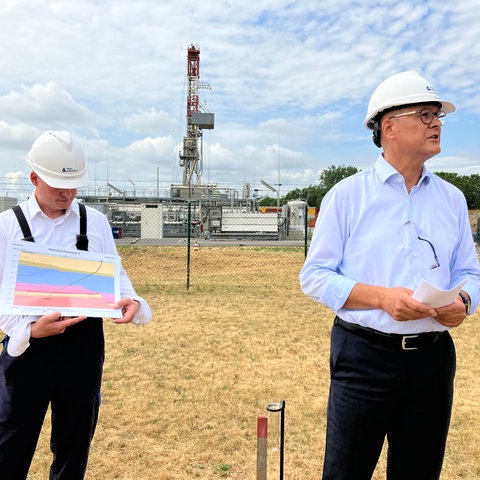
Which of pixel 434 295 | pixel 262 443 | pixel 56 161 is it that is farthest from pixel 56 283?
pixel 434 295

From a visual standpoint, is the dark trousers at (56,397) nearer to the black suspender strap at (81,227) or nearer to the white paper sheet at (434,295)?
the black suspender strap at (81,227)

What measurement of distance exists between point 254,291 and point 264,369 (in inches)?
211

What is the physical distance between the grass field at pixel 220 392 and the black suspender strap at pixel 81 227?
1.36m

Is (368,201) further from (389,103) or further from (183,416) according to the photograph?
(183,416)

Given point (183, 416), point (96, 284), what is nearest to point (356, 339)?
point (96, 284)

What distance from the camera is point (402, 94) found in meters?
2.00

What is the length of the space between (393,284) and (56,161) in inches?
64.2

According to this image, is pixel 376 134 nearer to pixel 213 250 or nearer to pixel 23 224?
pixel 23 224

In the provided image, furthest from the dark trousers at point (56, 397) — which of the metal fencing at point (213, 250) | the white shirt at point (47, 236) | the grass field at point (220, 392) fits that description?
the metal fencing at point (213, 250)

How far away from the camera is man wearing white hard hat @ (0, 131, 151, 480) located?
6.84 feet

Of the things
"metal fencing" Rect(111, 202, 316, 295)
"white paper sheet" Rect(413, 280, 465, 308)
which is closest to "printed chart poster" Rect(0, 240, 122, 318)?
"white paper sheet" Rect(413, 280, 465, 308)

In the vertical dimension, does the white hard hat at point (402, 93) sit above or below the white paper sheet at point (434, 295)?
above

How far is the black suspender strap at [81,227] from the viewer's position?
212 centimetres

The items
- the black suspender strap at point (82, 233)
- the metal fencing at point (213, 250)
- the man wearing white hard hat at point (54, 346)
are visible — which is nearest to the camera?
the man wearing white hard hat at point (54, 346)
